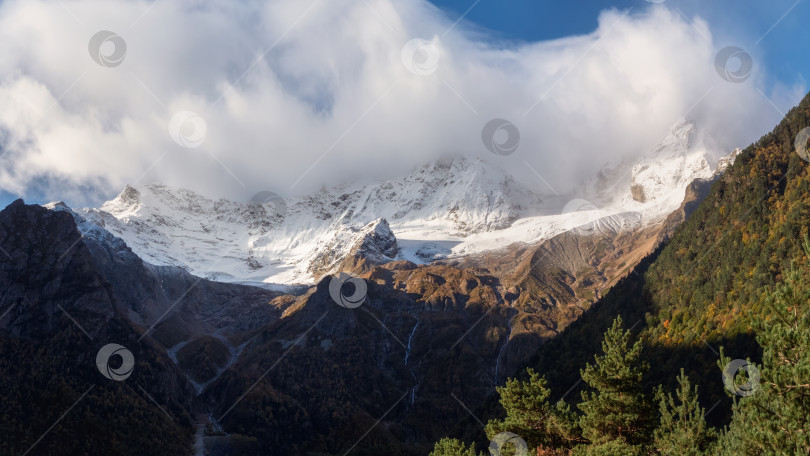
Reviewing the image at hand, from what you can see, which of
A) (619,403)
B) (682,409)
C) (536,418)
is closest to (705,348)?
(536,418)

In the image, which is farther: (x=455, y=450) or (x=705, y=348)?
(x=705, y=348)

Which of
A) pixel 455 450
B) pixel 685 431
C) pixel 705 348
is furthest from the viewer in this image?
pixel 705 348

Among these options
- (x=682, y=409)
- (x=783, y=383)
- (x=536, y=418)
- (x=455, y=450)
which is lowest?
(x=455, y=450)

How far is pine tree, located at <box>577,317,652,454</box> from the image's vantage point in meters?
41.5

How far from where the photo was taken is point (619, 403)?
41.9m

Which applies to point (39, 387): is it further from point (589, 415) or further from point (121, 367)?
point (589, 415)

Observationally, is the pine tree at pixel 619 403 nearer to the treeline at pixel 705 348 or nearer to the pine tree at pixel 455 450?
the treeline at pixel 705 348

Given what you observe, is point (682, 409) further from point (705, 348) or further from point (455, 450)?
point (705, 348)

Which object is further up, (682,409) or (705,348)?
(705,348)

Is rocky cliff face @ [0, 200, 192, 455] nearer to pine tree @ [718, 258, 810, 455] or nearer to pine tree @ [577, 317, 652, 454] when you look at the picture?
pine tree @ [577, 317, 652, 454]

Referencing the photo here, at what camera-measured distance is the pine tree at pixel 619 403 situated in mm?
41469

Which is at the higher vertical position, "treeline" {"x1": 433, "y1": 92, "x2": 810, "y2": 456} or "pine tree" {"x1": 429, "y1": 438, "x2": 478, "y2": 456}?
"treeline" {"x1": 433, "y1": 92, "x2": 810, "y2": 456}

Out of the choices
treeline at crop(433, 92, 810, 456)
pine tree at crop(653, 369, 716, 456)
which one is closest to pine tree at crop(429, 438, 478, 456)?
treeline at crop(433, 92, 810, 456)

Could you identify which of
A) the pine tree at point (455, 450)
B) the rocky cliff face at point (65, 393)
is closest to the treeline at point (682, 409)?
the pine tree at point (455, 450)
